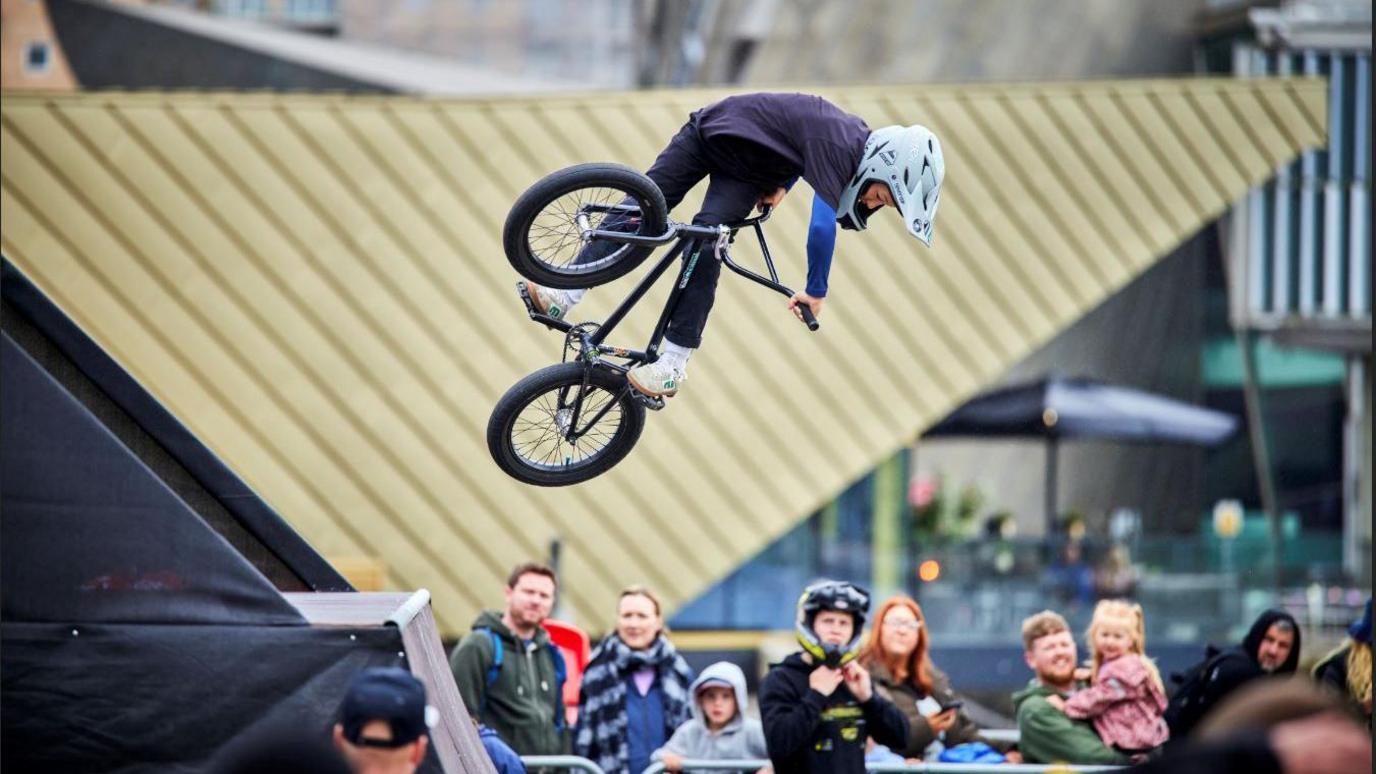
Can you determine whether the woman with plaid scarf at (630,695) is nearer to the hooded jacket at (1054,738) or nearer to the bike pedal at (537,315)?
the hooded jacket at (1054,738)

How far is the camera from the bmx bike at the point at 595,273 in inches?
175

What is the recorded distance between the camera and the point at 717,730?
597 cm

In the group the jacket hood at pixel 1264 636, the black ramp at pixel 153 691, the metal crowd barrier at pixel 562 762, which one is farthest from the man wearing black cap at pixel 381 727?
the jacket hood at pixel 1264 636

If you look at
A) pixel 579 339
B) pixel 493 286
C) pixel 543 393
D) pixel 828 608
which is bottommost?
pixel 828 608

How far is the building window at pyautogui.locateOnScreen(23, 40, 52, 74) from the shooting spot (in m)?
15.5

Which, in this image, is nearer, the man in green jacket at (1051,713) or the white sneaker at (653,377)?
the white sneaker at (653,377)

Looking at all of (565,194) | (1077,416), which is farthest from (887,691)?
(1077,416)

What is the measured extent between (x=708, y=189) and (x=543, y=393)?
2.35 ft

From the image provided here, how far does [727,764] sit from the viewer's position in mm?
5863

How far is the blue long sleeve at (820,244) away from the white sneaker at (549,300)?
668 mm

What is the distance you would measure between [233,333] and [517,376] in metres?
1.79

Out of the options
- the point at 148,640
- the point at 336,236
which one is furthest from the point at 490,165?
the point at 148,640

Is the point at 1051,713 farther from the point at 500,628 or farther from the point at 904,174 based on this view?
the point at 904,174

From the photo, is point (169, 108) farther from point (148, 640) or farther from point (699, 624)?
point (148, 640)
